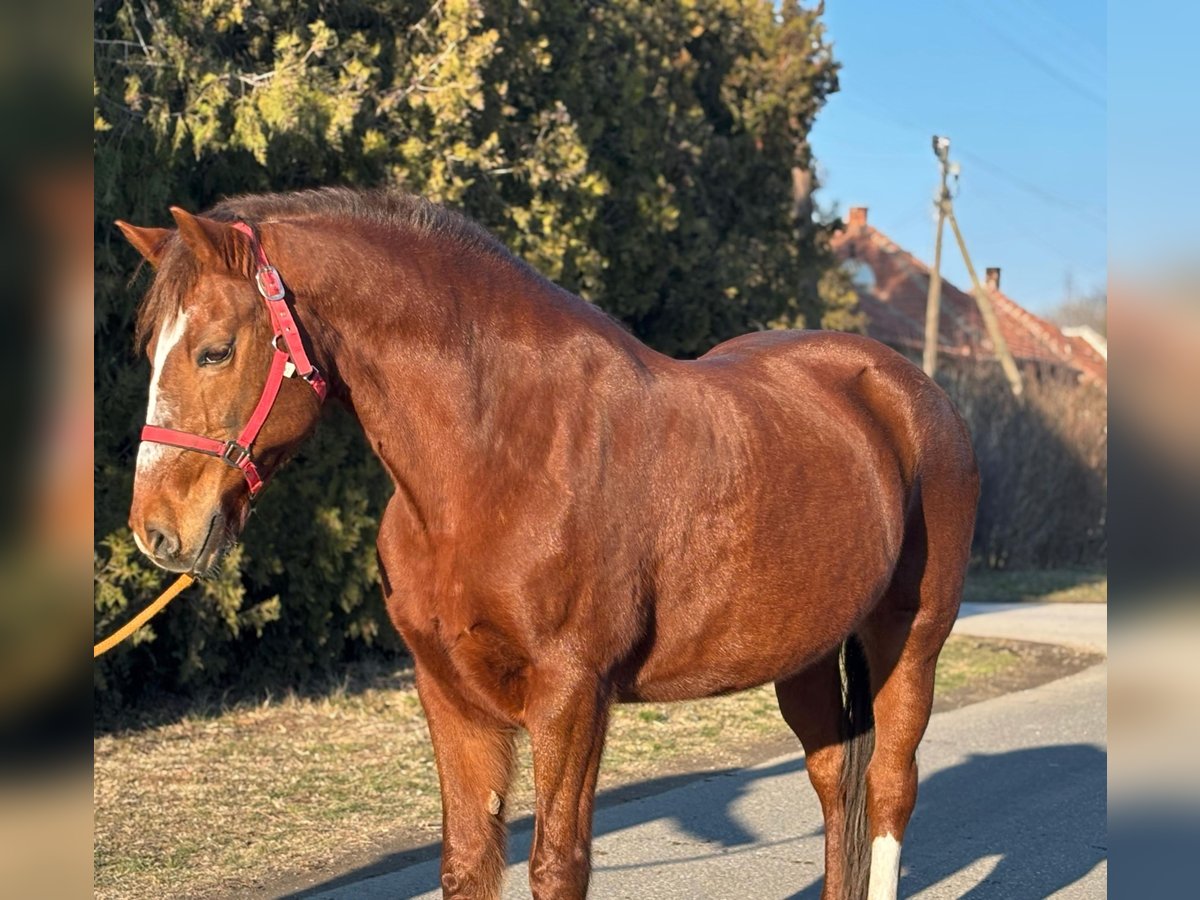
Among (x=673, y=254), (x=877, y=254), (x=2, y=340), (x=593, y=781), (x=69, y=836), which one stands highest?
(x=877, y=254)

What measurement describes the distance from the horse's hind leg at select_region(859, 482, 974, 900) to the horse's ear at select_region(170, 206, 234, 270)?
2416 mm

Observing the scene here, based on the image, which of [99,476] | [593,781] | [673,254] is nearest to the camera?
[593,781]

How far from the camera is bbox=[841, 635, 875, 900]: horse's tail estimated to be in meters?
4.20

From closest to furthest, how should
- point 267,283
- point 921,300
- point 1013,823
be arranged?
point 267,283 → point 1013,823 → point 921,300

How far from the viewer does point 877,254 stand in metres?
39.0

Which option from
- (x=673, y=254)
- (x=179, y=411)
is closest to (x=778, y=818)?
(x=179, y=411)

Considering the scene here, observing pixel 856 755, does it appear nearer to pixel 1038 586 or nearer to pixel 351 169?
pixel 351 169

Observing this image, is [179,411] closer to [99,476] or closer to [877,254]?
[99,476]

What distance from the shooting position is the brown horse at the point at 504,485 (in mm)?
2867

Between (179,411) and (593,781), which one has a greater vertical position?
(179,411)

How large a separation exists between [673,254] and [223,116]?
4.18 metres

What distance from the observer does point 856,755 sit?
432cm

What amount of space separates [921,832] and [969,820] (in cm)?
34

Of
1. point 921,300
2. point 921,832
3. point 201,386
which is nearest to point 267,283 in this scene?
point 201,386
